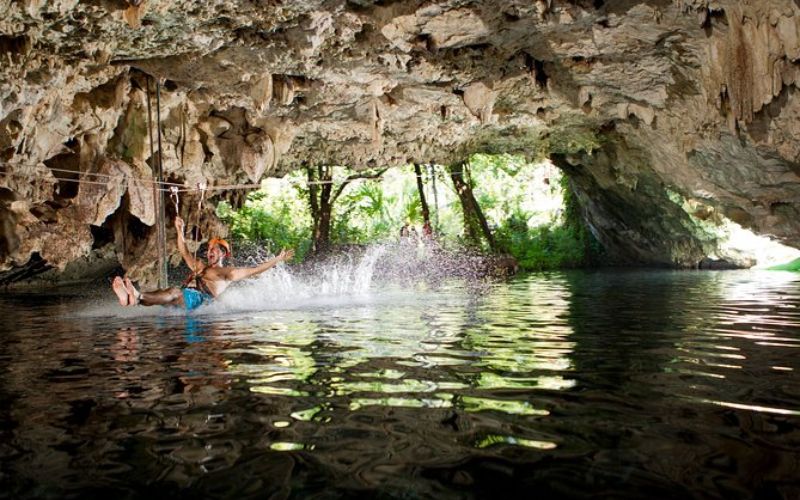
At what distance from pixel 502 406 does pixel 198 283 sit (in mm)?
7928

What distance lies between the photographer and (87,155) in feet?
37.8

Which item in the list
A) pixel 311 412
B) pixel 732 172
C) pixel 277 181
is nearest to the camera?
pixel 311 412

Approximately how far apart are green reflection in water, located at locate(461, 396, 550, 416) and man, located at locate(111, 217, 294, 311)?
6.51 m

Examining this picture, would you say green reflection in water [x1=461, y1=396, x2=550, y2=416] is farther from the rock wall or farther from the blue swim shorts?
the blue swim shorts

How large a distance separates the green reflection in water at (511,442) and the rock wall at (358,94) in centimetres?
713

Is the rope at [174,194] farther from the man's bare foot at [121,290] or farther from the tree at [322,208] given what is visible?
the tree at [322,208]

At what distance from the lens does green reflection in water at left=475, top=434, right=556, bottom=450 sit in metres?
2.77

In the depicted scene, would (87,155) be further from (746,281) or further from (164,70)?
(746,281)

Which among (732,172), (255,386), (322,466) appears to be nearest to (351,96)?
(732,172)

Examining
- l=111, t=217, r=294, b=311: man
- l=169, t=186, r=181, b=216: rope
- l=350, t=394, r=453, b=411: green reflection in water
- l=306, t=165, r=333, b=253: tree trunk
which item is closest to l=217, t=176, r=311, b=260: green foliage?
l=306, t=165, r=333, b=253: tree trunk

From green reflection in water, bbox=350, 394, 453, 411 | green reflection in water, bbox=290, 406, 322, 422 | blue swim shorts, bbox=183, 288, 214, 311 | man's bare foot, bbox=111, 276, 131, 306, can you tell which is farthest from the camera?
blue swim shorts, bbox=183, 288, 214, 311

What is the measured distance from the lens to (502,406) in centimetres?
342

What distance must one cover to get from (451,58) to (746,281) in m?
8.62

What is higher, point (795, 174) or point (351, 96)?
point (351, 96)
